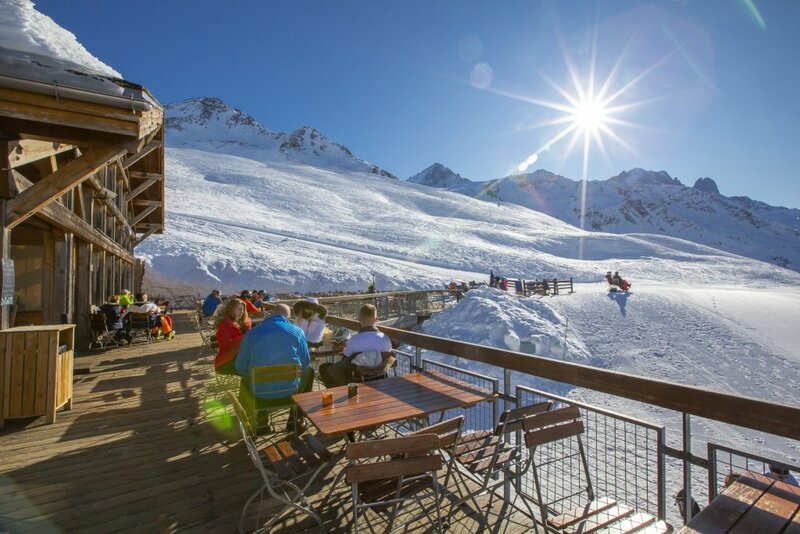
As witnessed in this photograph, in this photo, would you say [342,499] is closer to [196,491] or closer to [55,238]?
[196,491]

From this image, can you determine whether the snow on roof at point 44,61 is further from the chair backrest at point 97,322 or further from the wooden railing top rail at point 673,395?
the chair backrest at point 97,322

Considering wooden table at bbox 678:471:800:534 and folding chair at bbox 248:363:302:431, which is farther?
folding chair at bbox 248:363:302:431

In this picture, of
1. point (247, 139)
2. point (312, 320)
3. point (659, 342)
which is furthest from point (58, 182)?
point (247, 139)

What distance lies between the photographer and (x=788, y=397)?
561 inches

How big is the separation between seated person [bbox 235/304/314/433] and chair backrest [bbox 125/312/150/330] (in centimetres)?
752

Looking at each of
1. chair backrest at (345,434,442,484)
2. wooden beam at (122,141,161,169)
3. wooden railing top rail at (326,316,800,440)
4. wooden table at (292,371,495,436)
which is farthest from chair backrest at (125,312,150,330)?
chair backrest at (345,434,442,484)

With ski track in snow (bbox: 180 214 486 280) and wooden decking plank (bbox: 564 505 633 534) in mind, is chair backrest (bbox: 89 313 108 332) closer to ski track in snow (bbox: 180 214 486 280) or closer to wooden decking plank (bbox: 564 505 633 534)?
wooden decking plank (bbox: 564 505 633 534)

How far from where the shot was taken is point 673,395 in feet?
7.11

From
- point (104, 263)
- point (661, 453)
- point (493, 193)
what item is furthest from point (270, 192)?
point (493, 193)

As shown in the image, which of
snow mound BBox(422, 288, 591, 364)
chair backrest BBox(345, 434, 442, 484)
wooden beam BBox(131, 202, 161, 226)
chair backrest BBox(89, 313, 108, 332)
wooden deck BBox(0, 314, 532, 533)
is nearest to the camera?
chair backrest BBox(345, 434, 442, 484)

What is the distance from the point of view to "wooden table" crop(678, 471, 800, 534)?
1520 millimetres

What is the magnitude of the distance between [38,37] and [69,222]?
183 inches

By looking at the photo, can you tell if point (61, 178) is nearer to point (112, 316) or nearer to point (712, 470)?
point (112, 316)

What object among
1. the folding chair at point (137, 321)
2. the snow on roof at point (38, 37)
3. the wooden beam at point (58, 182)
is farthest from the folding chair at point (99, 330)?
the snow on roof at point (38, 37)
